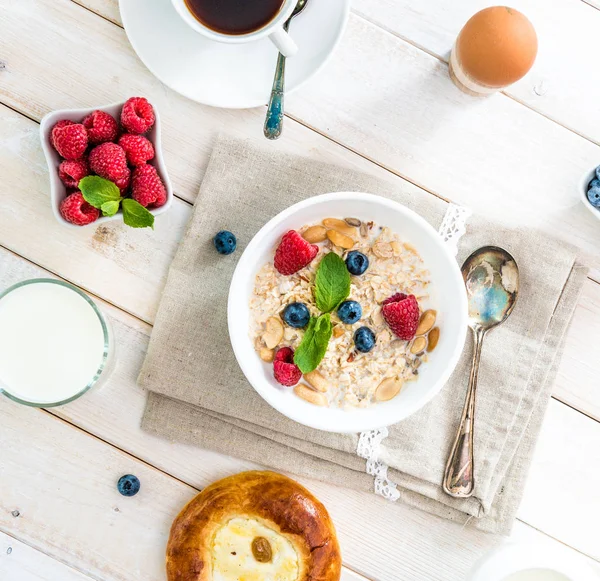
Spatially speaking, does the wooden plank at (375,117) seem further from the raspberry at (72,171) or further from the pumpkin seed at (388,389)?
the pumpkin seed at (388,389)

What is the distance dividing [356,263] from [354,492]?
0.43 metres

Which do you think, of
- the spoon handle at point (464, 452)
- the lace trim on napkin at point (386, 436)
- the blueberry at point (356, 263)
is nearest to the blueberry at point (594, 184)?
the lace trim on napkin at point (386, 436)

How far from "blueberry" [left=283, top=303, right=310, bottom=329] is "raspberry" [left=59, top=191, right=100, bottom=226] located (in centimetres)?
34

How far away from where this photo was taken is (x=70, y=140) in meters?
1.03

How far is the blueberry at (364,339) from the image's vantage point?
104 cm

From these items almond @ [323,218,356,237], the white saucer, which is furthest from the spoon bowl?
the white saucer

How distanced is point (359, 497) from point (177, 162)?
0.68 m

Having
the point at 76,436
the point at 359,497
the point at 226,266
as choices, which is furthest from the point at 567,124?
the point at 76,436

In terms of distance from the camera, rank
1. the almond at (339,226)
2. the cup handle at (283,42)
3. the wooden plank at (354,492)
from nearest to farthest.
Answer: the cup handle at (283,42), the almond at (339,226), the wooden plank at (354,492)

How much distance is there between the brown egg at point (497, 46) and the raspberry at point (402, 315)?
14.9 inches

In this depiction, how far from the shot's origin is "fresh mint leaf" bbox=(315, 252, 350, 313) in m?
1.03

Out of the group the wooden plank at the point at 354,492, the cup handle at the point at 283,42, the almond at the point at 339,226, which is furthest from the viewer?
the wooden plank at the point at 354,492

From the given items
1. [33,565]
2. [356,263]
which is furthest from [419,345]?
[33,565]

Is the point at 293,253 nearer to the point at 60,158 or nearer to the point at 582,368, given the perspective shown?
the point at 60,158
